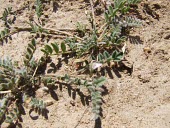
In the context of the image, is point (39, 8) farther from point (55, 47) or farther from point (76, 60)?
point (76, 60)

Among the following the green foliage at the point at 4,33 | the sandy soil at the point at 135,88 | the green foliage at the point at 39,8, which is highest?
the green foliage at the point at 39,8

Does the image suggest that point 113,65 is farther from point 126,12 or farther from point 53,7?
point 53,7

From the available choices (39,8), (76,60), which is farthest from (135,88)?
(39,8)

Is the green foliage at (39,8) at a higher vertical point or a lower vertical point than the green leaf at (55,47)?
higher

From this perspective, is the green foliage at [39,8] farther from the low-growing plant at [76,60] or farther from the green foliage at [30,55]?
the green foliage at [30,55]

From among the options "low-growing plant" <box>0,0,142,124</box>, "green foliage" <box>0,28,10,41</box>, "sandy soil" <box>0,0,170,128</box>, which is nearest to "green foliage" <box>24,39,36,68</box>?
"low-growing plant" <box>0,0,142,124</box>

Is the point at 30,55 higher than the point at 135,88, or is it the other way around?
the point at 30,55

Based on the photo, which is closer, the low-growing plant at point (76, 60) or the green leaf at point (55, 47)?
the low-growing plant at point (76, 60)

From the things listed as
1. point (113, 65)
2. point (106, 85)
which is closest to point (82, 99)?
point (106, 85)

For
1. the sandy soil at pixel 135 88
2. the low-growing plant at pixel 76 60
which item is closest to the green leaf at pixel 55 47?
the low-growing plant at pixel 76 60

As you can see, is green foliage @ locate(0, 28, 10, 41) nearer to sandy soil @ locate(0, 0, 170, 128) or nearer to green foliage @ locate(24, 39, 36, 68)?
sandy soil @ locate(0, 0, 170, 128)
